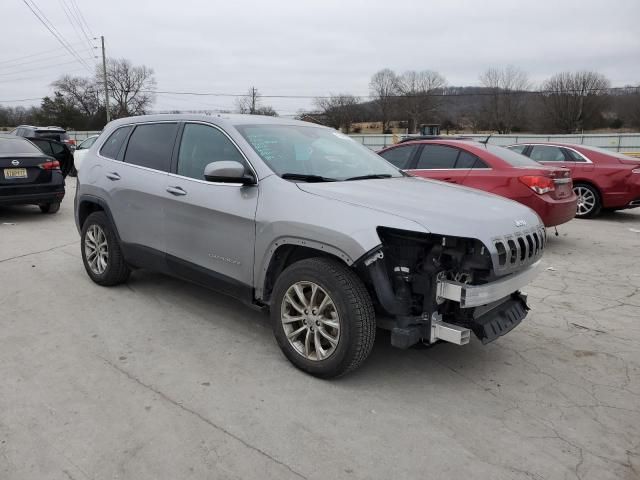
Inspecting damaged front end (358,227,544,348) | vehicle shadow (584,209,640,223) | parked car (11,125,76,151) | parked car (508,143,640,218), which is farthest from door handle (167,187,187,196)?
parked car (11,125,76,151)

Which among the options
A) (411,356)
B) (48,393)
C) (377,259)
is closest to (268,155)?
(377,259)

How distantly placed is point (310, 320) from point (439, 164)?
17.3 ft

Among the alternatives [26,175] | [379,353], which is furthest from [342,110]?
[379,353]

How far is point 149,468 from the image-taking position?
8.34ft

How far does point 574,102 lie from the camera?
227ft

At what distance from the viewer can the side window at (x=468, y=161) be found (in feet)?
25.0

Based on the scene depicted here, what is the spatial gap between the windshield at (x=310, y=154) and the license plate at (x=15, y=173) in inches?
257

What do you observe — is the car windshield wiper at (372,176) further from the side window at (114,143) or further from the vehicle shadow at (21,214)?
the vehicle shadow at (21,214)

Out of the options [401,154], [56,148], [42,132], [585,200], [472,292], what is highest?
[42,132]

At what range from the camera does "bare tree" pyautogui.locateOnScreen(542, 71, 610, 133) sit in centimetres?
6794

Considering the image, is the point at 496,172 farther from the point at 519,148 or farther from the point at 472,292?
the point at 472,292

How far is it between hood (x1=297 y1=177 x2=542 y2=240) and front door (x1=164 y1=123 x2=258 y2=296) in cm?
57

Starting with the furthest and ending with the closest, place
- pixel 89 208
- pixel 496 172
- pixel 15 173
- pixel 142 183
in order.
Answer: pixel 15 173 < pixel 496 172 < pixel 89 208 < pixel 142 183

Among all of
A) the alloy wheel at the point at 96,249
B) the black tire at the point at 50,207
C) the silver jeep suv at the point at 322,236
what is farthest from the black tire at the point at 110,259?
the black tire at the point at 50,207
